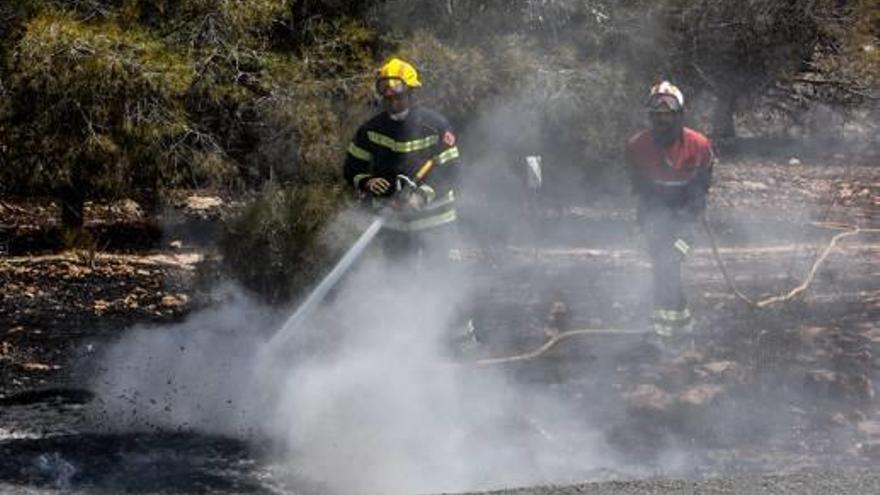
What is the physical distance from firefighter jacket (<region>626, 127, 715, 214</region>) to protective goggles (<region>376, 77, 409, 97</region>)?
5.71 ft

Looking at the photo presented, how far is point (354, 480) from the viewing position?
596 cm

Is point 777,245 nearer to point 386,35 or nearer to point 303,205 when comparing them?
point 386,35

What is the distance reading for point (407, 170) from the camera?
8016 mm

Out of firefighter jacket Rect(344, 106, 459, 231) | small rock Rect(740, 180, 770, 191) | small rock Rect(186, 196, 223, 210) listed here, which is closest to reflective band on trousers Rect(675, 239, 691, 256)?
firefighter jacket Rect(344, 106, 459, 231)

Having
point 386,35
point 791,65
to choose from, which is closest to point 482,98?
point 386,35

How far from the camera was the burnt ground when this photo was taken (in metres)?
6.36

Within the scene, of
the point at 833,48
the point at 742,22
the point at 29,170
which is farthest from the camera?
the point at 833,48

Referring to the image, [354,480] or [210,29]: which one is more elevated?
[210,29]

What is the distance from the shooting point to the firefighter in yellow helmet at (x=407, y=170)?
7945 millimetres

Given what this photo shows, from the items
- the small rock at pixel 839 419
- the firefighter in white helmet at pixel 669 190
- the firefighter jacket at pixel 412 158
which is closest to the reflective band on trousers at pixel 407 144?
the firefighter jacket at pixel 412 158

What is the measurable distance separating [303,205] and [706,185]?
3333 millimetres

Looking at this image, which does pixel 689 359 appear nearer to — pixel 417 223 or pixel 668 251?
pixel 668 251

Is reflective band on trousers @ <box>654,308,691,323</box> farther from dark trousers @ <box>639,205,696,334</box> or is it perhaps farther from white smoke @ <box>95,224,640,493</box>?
white smoke @ <box>95,224,640,493</box>

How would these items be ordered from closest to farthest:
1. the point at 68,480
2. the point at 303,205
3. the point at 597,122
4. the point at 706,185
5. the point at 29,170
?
the point at 68,480 < the point at 706,185 < the point at 303,205 < the point at 29,170 < the point at 597,122
